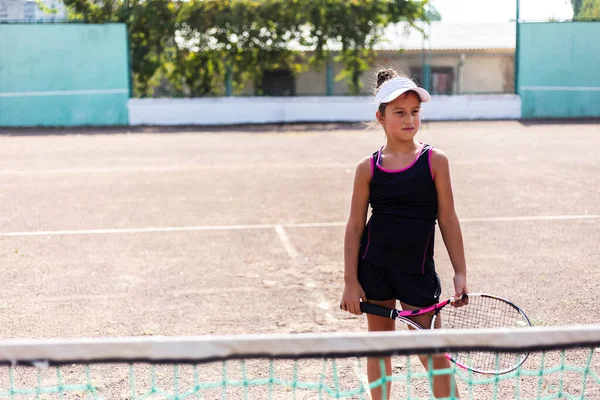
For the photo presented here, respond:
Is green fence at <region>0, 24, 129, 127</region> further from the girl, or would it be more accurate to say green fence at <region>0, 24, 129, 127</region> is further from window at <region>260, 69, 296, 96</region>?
the girl

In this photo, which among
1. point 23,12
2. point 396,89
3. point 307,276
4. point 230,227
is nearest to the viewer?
point 396,89

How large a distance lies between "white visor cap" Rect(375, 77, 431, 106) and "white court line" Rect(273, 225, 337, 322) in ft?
7.88

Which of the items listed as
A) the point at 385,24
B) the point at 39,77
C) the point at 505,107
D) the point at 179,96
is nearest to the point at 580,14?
the point at 505,107

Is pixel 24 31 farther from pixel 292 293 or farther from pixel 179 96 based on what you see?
pixel 292 293

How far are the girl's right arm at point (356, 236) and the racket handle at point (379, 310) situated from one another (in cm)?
3

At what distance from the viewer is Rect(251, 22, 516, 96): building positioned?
102 ft

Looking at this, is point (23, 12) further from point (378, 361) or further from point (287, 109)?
point (378, 361)

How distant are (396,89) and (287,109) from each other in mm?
24033

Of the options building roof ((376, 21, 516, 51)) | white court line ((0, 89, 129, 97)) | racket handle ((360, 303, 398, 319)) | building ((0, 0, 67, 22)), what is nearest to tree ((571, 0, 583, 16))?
building roof ((376, 21, 516, 51))

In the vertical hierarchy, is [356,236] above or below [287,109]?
above

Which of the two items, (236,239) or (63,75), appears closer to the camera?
(236,239)

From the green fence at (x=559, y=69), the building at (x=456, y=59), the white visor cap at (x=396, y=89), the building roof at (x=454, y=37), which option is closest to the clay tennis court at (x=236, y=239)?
the white visor cap at (x=396, y=89)

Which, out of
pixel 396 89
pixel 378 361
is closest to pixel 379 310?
pixel 378 361

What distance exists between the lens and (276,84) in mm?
27922
